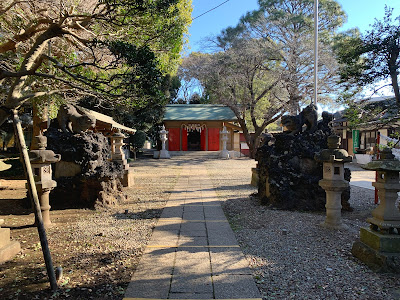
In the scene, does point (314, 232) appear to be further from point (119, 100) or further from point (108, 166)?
point (108, 166)

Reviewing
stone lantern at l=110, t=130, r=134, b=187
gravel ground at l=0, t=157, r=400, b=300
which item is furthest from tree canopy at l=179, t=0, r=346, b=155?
gravel ground at l=0, t=157, r=400, b=300

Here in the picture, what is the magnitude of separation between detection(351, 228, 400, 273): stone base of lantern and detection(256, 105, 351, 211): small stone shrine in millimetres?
2747

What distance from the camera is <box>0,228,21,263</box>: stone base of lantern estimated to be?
3590mm

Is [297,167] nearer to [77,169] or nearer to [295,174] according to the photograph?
[295,174]

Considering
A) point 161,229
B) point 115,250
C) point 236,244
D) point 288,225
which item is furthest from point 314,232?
point 115,250

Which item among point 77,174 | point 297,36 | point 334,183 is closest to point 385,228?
point 334,183

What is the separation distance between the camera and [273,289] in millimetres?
2980

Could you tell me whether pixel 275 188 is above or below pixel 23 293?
above

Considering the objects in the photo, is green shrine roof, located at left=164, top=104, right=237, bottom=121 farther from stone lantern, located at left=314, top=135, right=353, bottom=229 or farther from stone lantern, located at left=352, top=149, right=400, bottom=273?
stone lantern, located at left=352, top=149, right=400, bottom=273

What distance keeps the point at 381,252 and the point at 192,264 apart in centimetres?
242

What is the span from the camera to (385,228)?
3.48 m

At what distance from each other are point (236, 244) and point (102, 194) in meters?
3.93

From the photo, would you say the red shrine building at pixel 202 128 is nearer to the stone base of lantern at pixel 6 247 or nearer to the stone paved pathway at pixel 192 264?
the stone paved pathway at pixel 192 264

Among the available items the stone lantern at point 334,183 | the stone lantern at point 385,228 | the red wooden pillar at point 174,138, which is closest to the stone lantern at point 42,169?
the stone lantern at point 334,183
